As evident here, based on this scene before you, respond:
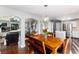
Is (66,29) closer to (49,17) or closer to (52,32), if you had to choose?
(52,32)

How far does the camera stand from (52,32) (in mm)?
2070

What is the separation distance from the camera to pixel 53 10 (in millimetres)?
2014

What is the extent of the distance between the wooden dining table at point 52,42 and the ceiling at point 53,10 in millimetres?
445

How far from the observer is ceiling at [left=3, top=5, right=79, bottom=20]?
1.98 m

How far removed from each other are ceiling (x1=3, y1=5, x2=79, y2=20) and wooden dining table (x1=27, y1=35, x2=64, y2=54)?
44 cm

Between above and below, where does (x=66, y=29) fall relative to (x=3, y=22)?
below

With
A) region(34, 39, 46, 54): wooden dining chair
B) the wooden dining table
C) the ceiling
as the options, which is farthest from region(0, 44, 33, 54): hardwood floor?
the ceiling

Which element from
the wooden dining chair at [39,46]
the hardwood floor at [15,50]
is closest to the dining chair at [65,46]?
the wooden dining chair at [39,46]

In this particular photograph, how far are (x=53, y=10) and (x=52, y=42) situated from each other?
24.9 inches

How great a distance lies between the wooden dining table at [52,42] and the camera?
6.59 feet

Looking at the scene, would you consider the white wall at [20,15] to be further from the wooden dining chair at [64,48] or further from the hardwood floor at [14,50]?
the wooden dining chair at [64,48]
